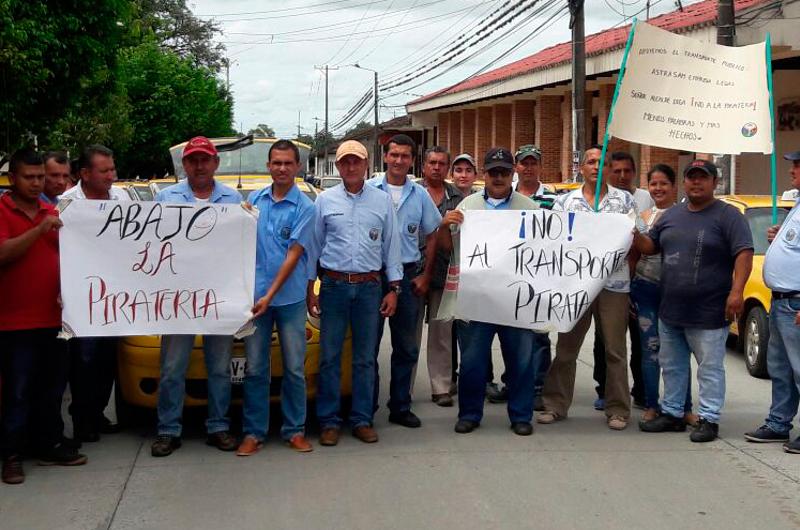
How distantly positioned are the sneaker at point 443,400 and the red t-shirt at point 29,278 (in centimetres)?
305

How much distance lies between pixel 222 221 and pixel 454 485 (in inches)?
83.7

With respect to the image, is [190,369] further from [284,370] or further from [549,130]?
[549,130]

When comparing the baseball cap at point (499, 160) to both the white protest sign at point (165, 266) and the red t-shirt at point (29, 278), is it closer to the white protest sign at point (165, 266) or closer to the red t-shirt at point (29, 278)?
the white protest sign at point (165, 266)

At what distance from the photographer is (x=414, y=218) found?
7.00 m

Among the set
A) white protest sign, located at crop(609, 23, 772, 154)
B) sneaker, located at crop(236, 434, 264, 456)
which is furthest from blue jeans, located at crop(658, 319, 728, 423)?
sneaker, located at crop(236, 434, 264, 456)

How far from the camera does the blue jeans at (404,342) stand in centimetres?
687

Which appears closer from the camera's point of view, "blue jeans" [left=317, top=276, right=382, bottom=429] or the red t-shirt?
the red t-shirt

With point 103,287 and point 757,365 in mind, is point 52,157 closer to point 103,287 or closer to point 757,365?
point 103,287

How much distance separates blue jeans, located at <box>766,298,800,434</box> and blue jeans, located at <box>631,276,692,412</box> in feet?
2.02

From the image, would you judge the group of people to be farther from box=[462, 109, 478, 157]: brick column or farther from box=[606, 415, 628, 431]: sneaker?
box=[462, 109, 478, 157]: brick column

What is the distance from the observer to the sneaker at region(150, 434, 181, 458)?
20.1ft

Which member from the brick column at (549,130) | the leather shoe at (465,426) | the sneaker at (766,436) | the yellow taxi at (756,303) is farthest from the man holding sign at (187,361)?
the brick column at (549,130)

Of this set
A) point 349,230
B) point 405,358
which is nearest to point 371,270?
point 349,230

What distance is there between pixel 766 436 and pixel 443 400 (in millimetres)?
2349
